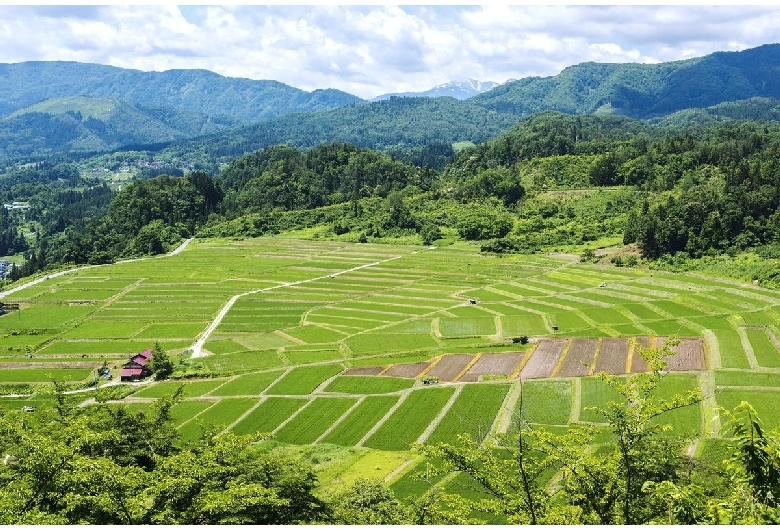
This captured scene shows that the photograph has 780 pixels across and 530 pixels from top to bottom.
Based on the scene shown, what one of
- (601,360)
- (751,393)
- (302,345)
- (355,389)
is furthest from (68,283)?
(751,393)

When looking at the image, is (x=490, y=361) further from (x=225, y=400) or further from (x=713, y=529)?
(x=713, y=529)

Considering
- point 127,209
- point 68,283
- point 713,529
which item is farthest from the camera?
point 127,209

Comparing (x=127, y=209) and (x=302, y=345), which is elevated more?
(x=127, y=209)

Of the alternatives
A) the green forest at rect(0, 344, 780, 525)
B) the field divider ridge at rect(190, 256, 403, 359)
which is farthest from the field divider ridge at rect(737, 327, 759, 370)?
the field divider ridge at rect(190, 256, 403, 359)

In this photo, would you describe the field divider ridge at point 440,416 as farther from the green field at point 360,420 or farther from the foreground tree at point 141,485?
the foreground tree at point 141,485

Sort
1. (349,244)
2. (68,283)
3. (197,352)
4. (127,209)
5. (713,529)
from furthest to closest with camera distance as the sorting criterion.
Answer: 1. (127,209)
2. (349,244)
3. (68,283)
4. (197,352)
5. (713,529)

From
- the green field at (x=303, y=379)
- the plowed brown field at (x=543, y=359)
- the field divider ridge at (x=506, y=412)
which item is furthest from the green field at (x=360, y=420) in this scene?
the plowed brown field at (x=543, y=359)

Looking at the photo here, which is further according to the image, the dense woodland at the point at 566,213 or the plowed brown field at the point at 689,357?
the dense woodland at the point at 566,213
